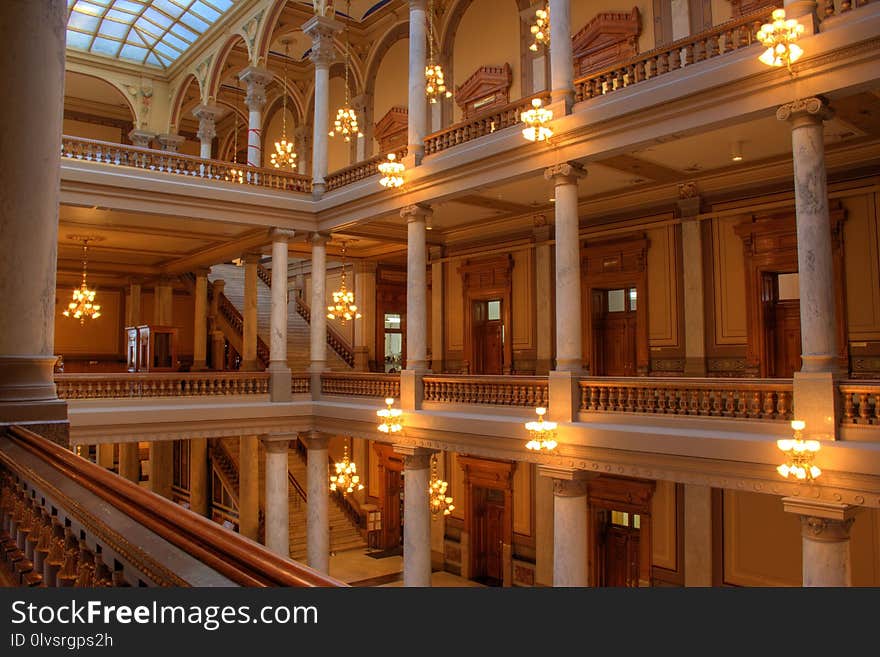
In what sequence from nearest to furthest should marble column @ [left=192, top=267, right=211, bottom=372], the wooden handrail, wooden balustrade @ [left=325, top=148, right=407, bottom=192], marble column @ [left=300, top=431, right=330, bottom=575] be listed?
the wooden handrail → wooden balustrade @ [left=325, top=148, right=407, bottom=192] → marble column @ [left=300, top=431, right=330, bottom=575] → marble column @ [left=192, top=267, right=211, bottom=372]

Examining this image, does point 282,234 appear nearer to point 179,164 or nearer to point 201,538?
point 179,164

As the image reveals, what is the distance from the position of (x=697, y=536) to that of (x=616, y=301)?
15.4 feet

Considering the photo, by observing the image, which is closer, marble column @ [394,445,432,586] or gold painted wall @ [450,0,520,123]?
marble column @ [394,445,432,586]

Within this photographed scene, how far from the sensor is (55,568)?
2.96 meters

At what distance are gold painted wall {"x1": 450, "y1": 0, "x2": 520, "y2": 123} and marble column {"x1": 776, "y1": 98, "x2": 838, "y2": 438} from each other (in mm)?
7852

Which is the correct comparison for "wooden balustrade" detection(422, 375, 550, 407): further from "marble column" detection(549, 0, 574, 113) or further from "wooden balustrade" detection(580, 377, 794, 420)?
"marble column" detection(549, 0, 574, 113)

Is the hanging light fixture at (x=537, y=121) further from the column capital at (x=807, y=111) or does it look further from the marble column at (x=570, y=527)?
the marble column at (x=570, y=527)

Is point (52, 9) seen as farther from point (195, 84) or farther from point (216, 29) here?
point (195, 84)

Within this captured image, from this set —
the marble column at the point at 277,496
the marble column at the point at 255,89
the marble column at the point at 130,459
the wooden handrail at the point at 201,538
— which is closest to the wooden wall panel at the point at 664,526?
the marble column at the point at 277,496

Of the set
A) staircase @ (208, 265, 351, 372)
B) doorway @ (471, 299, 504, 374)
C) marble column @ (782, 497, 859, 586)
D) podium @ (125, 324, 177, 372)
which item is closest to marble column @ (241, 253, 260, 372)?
staircase @ (208, 265, 351, 372)

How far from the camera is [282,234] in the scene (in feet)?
49.7

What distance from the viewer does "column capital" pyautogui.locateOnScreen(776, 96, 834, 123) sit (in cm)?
760

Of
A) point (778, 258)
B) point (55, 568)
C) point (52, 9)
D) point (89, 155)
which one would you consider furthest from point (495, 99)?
point (55, 568)

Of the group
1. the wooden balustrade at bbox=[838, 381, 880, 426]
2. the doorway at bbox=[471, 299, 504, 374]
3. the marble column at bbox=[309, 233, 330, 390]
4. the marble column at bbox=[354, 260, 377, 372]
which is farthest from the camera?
the marble column at bbox=[354, 260, 377, 372]
